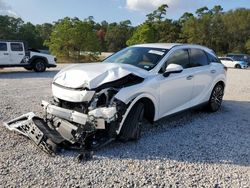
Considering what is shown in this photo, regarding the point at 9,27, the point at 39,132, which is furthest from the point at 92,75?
the point at 9,27

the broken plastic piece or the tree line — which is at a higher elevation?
the tree line

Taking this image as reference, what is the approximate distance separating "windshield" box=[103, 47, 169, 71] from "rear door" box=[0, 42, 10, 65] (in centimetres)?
1043

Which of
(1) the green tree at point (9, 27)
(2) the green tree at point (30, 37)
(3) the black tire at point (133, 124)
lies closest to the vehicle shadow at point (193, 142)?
(3) the black tire at point (133, 124)

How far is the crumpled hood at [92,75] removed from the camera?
15.8 feet

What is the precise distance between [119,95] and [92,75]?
1.76 feet

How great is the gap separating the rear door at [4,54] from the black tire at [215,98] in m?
11.2

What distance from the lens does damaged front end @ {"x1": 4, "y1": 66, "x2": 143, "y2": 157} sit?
15.2ft

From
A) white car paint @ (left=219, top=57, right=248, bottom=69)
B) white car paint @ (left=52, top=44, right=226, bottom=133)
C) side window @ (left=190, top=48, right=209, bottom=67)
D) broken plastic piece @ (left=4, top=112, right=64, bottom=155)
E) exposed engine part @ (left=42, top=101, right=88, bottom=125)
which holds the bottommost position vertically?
white car paint @ (left=219, top=57, right=248, bottom=69)

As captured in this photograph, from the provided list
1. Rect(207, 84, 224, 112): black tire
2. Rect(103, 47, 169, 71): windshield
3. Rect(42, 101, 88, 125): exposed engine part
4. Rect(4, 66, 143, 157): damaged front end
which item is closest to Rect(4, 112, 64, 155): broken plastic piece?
Rect(4, 66, 143, 157): damaged front end

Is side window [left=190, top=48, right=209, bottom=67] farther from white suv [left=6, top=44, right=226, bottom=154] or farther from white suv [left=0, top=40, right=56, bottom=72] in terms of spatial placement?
white suv [left=0, top=40, right=56, bottom=72]

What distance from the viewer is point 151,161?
4480mm

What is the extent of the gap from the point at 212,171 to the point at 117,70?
6.74ft

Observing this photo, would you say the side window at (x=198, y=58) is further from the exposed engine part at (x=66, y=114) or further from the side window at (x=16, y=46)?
the side window at (x=16, y=46)

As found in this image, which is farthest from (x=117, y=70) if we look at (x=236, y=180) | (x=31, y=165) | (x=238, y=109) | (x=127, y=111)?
(x=238, y=109)
